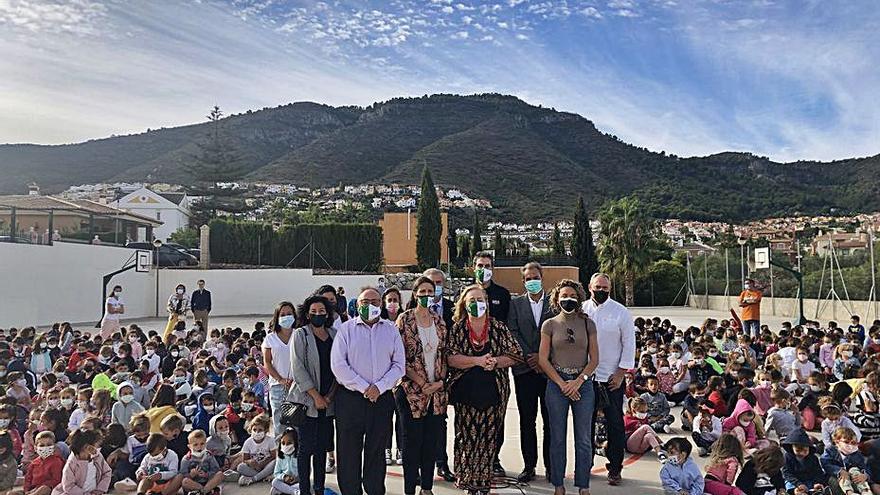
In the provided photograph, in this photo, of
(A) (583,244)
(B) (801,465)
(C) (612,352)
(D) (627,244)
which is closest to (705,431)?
(B) (801,465)

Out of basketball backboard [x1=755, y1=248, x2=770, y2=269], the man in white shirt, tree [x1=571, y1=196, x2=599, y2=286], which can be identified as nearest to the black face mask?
the man in white shirt

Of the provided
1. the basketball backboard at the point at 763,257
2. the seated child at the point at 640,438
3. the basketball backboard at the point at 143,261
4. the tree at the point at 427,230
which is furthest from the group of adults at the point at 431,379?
the tree at the point at 427,230

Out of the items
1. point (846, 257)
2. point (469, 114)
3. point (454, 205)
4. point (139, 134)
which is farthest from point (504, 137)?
point (846, 257)

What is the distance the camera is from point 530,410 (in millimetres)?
5504

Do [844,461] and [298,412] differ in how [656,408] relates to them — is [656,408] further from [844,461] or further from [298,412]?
[298,412]

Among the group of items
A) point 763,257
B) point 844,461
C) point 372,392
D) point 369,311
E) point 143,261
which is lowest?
point 844,461

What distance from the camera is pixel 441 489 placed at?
5309mm

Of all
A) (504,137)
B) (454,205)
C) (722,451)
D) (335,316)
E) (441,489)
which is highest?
(504,137)

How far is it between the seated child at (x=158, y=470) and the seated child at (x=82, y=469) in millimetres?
291

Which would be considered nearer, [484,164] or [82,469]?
[82,469]

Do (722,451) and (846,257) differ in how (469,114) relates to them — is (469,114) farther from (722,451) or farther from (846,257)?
(722,451)

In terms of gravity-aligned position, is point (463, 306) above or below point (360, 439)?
above

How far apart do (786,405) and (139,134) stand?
4525 inches

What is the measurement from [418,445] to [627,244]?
3524 centimetres
